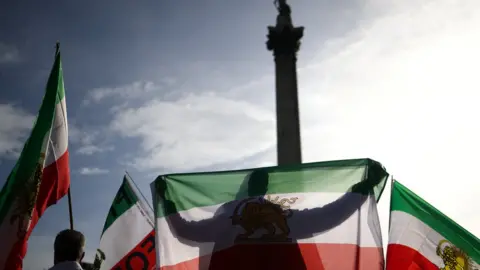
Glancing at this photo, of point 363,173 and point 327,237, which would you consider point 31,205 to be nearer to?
point 327,237

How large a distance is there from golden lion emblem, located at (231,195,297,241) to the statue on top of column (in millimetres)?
18192

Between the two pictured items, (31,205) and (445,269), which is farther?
(445,269)

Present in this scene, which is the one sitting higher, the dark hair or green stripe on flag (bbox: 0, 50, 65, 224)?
green stripe on flag (bbox: 0, 50, 65, 224)

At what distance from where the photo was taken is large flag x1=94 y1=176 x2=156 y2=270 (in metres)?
6.55

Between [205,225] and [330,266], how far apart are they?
1543mm

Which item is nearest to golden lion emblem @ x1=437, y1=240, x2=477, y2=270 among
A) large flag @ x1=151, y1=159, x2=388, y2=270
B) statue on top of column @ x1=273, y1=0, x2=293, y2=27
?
large flag @ x1=151, y1=159, x2=388, y2=270

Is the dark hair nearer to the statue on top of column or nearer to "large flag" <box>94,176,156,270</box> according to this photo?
"large flag" <box>94,176,156,270</box>

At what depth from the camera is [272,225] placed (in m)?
4.80

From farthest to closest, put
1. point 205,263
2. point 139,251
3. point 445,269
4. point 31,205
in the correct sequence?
1. point 139,251
2. point 445,269
3. point 205,263
4. point 31,205

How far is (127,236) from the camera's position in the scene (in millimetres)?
6762

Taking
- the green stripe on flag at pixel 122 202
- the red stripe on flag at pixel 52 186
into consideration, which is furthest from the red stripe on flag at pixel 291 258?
the green stripe on flag at pixel 122 202

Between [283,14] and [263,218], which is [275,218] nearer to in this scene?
[263,218]

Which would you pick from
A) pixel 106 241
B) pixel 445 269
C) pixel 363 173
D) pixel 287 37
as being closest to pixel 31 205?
pixel 106 241

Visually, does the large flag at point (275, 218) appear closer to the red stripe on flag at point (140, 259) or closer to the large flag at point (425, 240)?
the large flag at point (425, 240)
